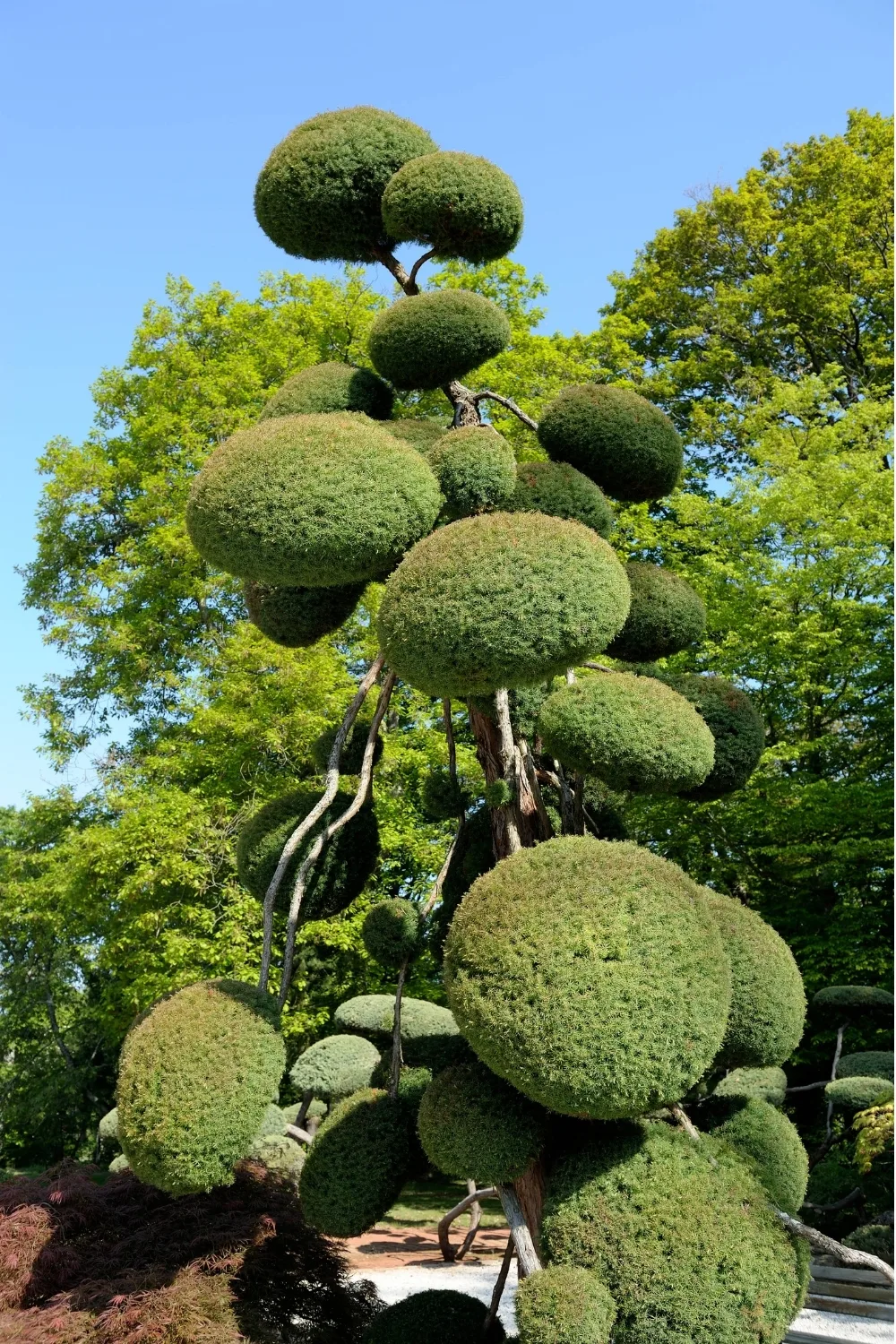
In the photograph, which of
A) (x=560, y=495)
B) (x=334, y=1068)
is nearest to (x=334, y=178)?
(x=560, y=495)

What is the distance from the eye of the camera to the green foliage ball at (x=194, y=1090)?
13.4 feet

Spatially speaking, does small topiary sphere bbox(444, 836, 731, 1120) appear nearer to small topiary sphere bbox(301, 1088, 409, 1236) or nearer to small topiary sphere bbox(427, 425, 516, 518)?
small topiary sphere bbox(301, 1088, 409, 1236)

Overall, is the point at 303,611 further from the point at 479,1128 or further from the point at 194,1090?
the point at 479,1128

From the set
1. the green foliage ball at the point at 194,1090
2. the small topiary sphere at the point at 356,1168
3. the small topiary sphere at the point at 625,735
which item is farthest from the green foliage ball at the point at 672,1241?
the small topiary sphere at the point at 625,735

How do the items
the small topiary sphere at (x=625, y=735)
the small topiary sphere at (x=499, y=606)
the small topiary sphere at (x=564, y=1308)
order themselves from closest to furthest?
1. the small topiary sphere at (x=564, y=1308)
2. the small topiary sphere at (x=499, y=606)
3. the small topiary sphere at (x=625, y=735)

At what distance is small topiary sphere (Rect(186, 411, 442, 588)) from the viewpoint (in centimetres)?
442

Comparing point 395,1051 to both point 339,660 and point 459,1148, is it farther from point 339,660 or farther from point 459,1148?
point 339,660

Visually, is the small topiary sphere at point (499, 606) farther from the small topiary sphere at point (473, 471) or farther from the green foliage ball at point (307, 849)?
the green foliage ball at point (307, 849)

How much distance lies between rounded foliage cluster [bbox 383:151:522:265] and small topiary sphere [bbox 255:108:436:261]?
17cm

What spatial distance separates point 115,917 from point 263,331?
327 inches

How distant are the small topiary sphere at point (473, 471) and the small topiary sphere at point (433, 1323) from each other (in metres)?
3.31

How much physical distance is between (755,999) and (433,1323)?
186 cm

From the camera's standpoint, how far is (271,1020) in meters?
4.44

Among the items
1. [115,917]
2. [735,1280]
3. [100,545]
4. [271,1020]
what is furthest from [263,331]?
[735,1280]
